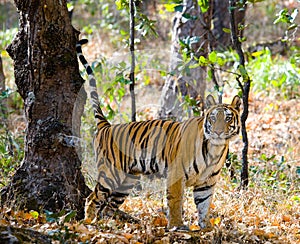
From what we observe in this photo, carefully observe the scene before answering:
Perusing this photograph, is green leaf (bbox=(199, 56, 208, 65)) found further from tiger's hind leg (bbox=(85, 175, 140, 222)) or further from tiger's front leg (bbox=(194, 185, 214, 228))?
tiger's hind leg (bbox=(85, 175, 140, 222))

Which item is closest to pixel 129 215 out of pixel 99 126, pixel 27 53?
pixel 99 126

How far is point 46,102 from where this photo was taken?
5316 millimetres

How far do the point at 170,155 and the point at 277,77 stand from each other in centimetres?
600

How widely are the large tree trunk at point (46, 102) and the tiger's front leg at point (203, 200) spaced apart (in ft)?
3.76

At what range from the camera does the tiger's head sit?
4.75m

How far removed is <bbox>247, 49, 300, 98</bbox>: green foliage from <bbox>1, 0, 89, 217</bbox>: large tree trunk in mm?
5250

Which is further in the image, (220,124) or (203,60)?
(203,60)

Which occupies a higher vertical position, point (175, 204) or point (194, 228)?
point (175, 204)

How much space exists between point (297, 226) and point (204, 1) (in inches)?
95.4

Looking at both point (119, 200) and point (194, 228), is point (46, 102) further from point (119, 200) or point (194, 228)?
point (194, 228)

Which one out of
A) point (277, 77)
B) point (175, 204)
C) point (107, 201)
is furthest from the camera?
point (277, 77)

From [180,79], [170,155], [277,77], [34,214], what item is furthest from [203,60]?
[277,77]

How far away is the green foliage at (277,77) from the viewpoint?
33.3ft

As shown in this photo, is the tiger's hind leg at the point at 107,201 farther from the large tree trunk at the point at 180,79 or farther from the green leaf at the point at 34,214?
the large tree trunk at the point at 180,79
